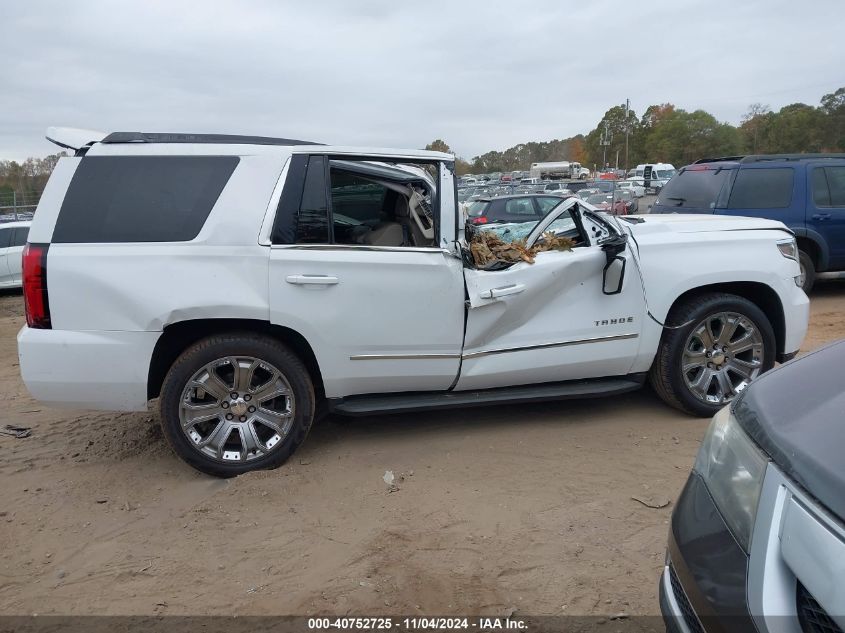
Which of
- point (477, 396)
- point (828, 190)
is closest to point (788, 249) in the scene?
point (477, 396)

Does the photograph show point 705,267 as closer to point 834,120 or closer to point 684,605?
point 684,605

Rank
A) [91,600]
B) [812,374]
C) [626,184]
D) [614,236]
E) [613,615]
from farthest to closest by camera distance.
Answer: [626,184] < [614,236] < [91,600] < [613,615] < [812,374]

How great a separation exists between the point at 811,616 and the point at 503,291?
2.89 m

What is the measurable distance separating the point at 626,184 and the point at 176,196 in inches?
1305

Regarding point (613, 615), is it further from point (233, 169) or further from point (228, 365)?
point (233, 169)

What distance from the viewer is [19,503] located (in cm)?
381

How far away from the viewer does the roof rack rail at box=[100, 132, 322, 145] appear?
4.01 m

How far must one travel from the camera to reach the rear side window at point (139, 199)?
12.6 ft

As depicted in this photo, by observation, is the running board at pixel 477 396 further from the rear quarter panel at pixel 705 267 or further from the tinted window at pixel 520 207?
the tinted window at pixel 520 207

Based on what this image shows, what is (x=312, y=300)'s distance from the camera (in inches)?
156

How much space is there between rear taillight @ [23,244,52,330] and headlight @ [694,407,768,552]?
3.43 metres

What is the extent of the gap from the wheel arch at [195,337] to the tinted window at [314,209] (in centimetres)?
57

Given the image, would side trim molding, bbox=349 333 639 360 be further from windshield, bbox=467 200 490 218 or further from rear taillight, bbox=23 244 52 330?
windshield, bbox=467 200 490 218

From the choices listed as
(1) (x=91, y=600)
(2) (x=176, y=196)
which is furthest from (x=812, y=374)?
(2) (x=176, y=196)
